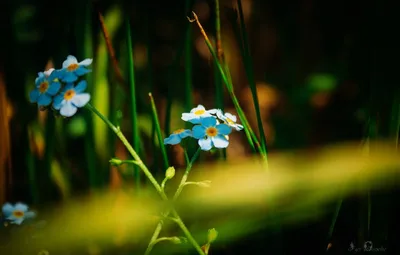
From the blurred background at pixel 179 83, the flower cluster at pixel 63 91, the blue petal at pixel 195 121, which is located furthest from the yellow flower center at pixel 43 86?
the blue petal at pixel 195 121

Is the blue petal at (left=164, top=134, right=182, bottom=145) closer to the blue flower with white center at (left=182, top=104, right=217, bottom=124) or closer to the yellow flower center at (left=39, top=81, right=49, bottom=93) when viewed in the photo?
the blue flower with white center at (left=182, top=104, right=217, bottom=124)

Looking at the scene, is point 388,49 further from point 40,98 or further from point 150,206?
point 40,98

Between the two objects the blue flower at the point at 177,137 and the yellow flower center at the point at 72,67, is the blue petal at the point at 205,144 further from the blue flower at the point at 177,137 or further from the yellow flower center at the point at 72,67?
the yellow flower center at the point at 72,67

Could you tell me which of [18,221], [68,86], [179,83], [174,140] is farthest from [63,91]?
[179,83]

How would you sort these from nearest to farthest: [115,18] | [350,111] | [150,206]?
[150,206] < [115,18] < [350,111]

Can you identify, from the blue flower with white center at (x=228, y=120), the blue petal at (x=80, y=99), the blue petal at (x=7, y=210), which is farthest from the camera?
the blue petal at (x=7, y=210)

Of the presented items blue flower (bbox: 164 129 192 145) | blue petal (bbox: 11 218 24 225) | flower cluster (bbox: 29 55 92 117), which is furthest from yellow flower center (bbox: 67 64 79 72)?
blue petal (bbox: 11 218 24 225)

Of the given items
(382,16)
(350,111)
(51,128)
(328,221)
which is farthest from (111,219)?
(350,111)
